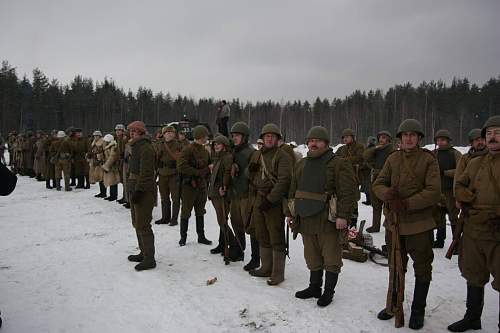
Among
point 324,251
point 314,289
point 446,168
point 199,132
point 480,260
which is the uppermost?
point 199,132

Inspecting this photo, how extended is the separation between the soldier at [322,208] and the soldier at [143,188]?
8.13 ft

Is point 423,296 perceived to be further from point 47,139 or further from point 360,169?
point 47,139

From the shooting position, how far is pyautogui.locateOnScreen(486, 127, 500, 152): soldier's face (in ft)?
11.9

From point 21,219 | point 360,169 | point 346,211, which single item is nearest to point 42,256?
point 21,219

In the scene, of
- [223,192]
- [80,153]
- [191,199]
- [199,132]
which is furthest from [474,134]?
[80,153]

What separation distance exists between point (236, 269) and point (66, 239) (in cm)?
412

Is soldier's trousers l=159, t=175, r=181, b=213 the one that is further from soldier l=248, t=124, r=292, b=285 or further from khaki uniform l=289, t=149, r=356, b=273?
khaki uniform l=289, t=149, r=356, b=273

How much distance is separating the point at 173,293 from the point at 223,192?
6.40 feet

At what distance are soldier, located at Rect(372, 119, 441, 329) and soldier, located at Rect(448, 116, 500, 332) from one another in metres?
0.37

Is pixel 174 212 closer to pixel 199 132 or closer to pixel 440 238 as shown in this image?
pixel 199 132

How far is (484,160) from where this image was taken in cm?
380

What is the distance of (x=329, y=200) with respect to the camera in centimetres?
436

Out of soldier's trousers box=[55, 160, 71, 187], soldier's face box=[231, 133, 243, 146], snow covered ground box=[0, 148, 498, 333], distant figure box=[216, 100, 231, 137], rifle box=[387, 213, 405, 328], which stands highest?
distant figure box=[216, 100, 231, 137]

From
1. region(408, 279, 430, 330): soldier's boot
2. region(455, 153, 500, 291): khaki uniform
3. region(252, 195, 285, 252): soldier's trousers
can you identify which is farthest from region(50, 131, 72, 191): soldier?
region(455, 153, 500, 291): khaki uniform
